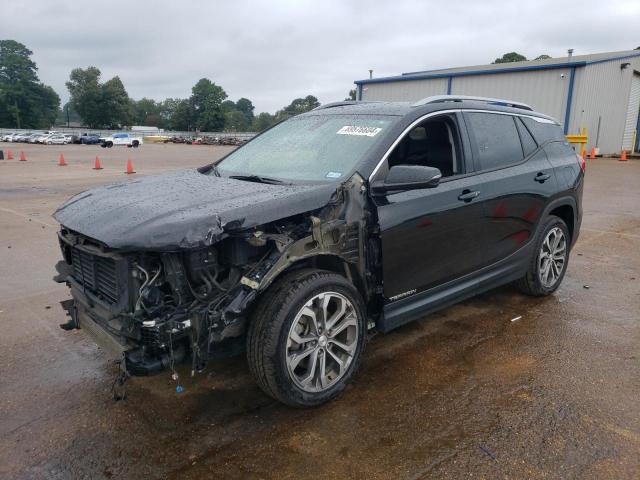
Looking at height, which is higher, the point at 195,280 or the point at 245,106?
the point at 245,106

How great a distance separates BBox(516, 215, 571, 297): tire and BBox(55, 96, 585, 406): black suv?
253 millimetres

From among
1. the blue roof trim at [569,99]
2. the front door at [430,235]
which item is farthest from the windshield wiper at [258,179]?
the blue roof trim at [569,99]

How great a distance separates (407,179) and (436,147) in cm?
101

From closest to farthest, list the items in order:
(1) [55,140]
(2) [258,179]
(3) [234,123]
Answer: (2) [258,179], (1) [55,140], (3) [234,123]

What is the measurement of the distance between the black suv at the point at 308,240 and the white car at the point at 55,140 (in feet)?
173

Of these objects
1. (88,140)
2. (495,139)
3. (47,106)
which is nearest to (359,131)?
(495,139)

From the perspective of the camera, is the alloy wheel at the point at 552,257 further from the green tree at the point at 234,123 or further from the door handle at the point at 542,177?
the green tree at the point at 234,123

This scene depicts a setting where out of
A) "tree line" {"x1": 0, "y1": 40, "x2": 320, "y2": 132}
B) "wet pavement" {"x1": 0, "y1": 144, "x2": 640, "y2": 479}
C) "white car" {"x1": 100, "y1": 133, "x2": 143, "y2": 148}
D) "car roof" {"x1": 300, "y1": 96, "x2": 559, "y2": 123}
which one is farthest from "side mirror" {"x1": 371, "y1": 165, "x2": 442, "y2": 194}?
"tree line" {"x1": 0, "y1": 40, "x2": 320, "y2": 132}

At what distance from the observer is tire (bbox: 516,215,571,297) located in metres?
4.76

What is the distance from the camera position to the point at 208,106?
101m

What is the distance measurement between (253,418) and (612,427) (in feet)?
6.72

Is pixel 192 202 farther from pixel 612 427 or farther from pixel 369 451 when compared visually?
pixel 612 427

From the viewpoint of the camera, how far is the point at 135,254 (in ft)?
8.67

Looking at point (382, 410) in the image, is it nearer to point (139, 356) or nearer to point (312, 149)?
point (139, 356)
